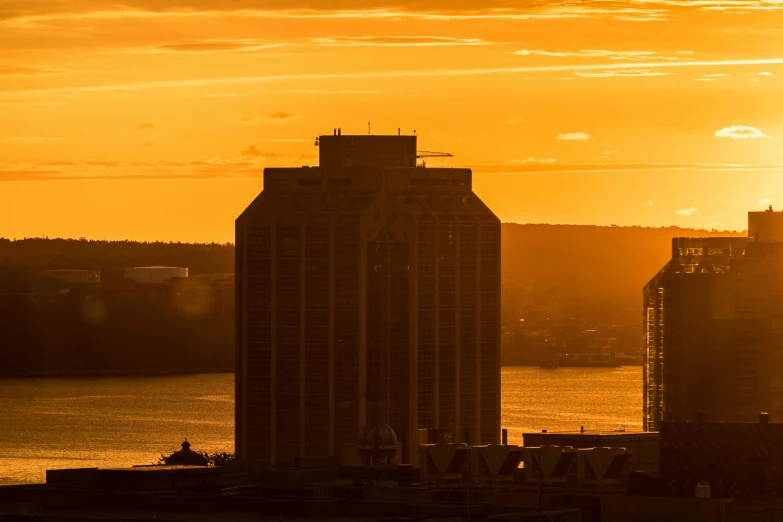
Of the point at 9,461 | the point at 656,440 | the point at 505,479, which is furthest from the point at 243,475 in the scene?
the point at 9,461

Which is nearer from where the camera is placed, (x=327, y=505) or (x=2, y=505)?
(x=327, y=505)

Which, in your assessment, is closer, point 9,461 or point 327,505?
point 327,505

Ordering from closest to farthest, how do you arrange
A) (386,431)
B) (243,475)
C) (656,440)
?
(243,475) < (656,440) < (386,431)

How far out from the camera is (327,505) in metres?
68.2

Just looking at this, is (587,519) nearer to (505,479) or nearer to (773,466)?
(773,466)

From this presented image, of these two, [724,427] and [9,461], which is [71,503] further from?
[9,461]

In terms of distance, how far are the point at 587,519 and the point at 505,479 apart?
52.2 feet

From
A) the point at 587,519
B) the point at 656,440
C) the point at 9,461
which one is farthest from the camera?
the point at 9,461

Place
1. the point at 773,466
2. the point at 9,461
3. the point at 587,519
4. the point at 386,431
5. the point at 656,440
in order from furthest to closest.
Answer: the point at 9,461 → the point at 386,431 → the point at 656,440 → the point at 773,466 → the point at 587,519

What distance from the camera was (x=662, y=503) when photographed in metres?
68.6

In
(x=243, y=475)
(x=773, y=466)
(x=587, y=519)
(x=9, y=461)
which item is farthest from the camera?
(x=9, y=461)

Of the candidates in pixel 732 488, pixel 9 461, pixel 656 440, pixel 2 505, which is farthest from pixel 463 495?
pixel 9 461

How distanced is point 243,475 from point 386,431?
42.0m

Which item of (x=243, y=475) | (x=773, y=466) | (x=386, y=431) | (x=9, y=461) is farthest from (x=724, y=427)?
(x=9, y=461)
